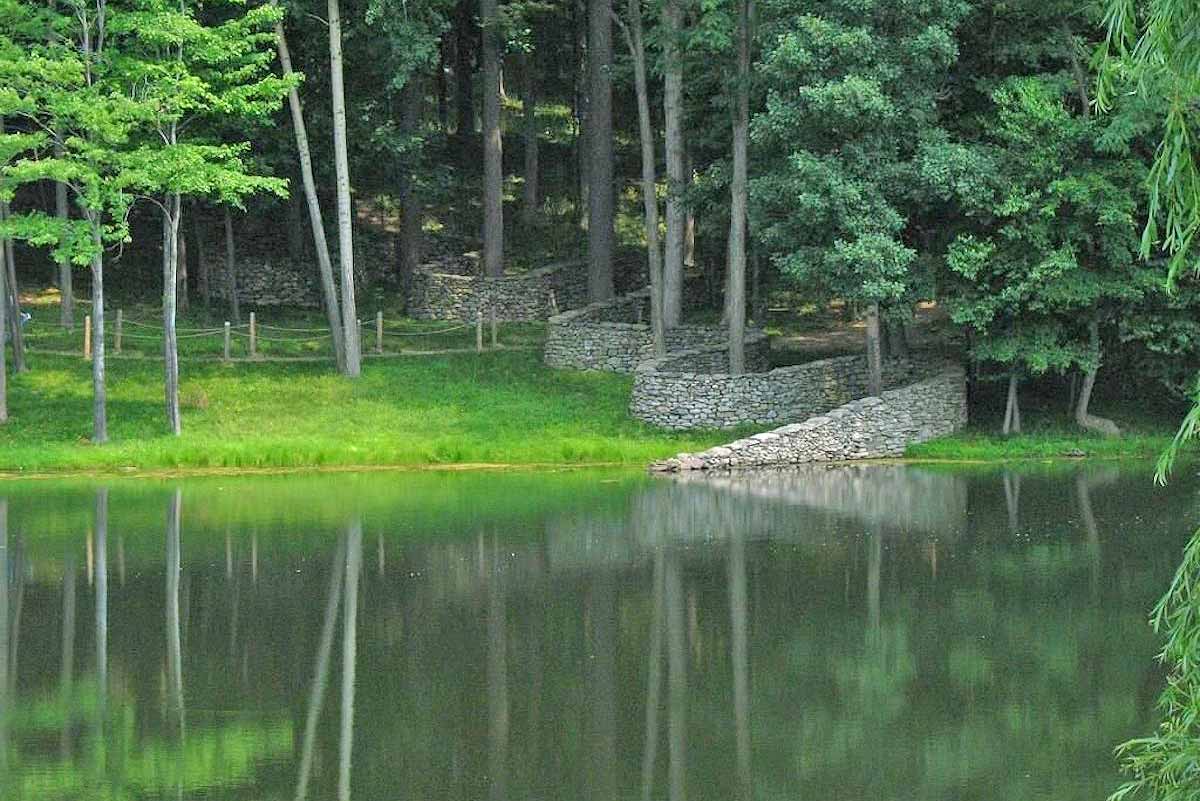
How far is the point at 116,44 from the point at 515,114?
1036 inches

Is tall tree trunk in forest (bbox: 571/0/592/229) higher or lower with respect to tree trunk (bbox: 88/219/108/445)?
higher

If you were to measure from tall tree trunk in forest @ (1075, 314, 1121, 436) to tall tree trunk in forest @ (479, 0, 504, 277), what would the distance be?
14374 millimetres

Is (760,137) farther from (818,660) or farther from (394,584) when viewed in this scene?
(818,660)

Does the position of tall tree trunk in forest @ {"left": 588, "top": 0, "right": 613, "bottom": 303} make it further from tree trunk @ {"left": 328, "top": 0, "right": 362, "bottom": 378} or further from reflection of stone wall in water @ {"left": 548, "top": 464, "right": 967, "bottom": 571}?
reflection of stone wall in water @ {"left": 548, "top": 464, "right": 967, "bottom": 571}

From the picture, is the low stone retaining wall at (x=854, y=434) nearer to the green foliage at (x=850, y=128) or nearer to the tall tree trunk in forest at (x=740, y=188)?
the green foliage at (x=850, y=128)

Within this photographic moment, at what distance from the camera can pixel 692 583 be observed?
2078 cm

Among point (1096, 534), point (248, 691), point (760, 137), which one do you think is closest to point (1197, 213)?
point (248, 691)

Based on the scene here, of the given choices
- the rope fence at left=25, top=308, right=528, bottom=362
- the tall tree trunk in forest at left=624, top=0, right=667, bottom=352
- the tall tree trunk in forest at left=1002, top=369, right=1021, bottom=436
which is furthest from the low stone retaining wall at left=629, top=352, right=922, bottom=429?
the rope fence at left=25, top=308, right=528, bottom=362

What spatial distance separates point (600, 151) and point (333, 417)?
9.81 meters

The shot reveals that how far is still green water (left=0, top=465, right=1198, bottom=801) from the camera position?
1320 cm

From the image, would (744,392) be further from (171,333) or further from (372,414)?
(171,333)

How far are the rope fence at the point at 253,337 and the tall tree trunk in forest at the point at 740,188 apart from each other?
21.2ft

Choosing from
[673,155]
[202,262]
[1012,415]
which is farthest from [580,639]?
[202,262]

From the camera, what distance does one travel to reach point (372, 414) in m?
34.0
